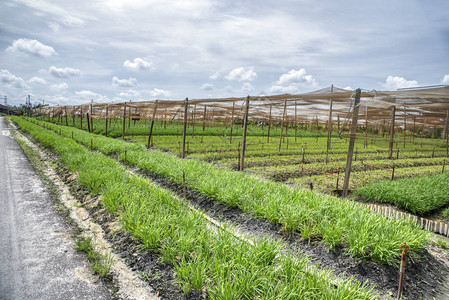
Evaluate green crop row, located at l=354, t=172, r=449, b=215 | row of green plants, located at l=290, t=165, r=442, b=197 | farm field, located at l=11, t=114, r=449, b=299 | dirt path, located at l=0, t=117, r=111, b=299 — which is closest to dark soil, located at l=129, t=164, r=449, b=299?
farm field, located at l=11, t=114, r=449, b=299

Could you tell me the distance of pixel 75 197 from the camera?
627 centimetres

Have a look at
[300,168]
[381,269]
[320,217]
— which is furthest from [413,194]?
[300,168]

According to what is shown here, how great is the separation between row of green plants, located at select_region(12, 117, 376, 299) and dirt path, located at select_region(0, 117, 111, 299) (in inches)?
32.1

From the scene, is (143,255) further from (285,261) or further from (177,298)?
(285,261)

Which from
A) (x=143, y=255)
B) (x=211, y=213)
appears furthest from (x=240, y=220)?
(x=143, y=255)

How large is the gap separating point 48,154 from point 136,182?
8.25 metres

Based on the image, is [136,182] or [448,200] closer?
[136,182]

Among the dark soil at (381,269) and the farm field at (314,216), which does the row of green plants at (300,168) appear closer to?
the farm field at (314,216)

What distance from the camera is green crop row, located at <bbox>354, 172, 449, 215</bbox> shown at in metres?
6.38

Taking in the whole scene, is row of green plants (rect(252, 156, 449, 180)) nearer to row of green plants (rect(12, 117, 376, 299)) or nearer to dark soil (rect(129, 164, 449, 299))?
dark soil (rect(129, 164, 449, 299))

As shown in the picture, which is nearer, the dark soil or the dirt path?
the dirt path

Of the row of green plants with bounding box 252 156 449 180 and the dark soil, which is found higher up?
the row of green plants with bounding box 252 156 449 180

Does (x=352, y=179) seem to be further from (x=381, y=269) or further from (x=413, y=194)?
(x=381, y=269)

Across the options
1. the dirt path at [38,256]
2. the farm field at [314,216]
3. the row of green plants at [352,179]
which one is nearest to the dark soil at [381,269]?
the farm field at [314,216]
